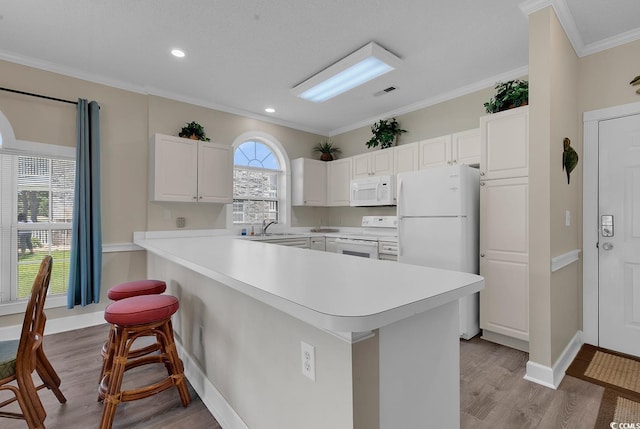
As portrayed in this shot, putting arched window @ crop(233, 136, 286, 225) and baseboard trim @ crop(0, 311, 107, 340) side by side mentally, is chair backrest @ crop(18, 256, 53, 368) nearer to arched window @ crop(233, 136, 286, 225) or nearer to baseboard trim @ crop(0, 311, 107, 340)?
baseboard trim @ crop(0, 311, 107, 340)

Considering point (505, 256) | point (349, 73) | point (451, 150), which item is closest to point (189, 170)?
point (349, 73)

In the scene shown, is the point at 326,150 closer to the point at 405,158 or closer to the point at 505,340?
the point at 405,158

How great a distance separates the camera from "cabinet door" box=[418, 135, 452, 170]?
351 cm

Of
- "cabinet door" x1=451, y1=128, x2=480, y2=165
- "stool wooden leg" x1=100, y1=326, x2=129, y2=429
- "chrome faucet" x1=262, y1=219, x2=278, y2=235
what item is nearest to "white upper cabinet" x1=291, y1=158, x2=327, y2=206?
"chrome faucet" x1=262, y1=219, x2=278, y2=235

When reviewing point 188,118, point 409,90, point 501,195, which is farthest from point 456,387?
point 188,118

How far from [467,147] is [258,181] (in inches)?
118

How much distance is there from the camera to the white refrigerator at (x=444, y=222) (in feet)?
9.31

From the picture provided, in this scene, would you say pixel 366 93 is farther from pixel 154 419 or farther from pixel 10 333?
pixel 10 333

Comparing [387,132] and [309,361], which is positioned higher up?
[387,132]

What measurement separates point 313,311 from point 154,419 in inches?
64.6

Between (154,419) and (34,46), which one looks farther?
(34,46)

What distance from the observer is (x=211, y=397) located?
72.1 inches

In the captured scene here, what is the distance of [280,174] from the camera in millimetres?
5008

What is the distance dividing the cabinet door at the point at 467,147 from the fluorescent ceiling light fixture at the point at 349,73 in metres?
1.12
